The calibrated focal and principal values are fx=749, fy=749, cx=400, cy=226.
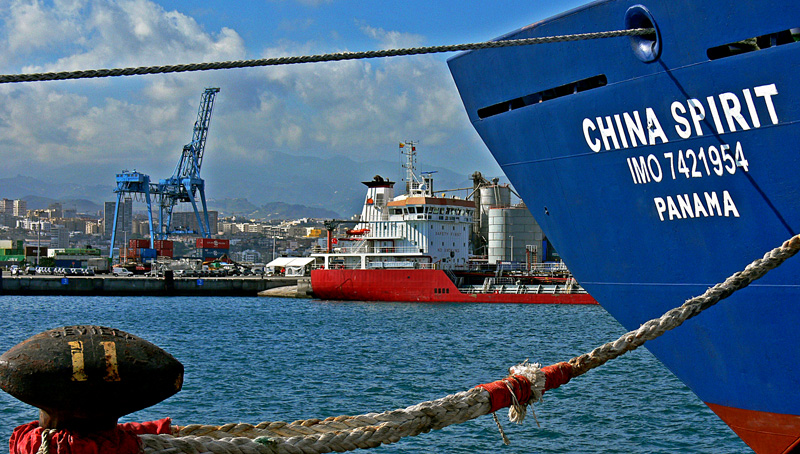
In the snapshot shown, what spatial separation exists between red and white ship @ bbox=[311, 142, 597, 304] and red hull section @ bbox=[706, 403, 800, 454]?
33659 mm

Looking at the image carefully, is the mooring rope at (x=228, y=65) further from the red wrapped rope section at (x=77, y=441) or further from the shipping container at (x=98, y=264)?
the shipping container at (x=98, y=264)

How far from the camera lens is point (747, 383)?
7.17m

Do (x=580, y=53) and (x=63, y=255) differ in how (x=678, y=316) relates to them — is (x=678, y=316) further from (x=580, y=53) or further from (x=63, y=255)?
(x=63, y=255)

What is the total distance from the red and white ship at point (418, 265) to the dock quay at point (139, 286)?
899 centimetres

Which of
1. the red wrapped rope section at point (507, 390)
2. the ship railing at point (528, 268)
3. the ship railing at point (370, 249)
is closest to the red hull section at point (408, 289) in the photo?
the ship railing at point (370, 249)

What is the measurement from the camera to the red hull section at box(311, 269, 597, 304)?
41.5 meters

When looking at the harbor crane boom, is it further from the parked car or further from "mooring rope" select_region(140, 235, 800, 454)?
"mooring rope" select_region(140, 235, 800, 454)

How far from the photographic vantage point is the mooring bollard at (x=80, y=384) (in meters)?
2.41

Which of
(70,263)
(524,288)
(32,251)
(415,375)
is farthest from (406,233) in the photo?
(32,251)

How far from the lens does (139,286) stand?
56969 mm

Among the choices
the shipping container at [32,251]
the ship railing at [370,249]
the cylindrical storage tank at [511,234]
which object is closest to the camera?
the ship railing at [370,249]

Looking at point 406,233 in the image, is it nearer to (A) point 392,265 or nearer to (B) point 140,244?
(A) point 392,265

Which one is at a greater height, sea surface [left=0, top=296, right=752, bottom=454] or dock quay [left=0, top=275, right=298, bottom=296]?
dock quay [left=0, top=275, right=298, bottom=296]

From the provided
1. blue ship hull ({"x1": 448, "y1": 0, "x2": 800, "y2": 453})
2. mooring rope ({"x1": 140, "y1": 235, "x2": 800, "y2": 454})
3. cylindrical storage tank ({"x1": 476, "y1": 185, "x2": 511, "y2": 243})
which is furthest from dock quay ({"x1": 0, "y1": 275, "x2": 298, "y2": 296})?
mooring rope ({"x1": 140, "y1": 235, "x2": 800, "y2": 454})
